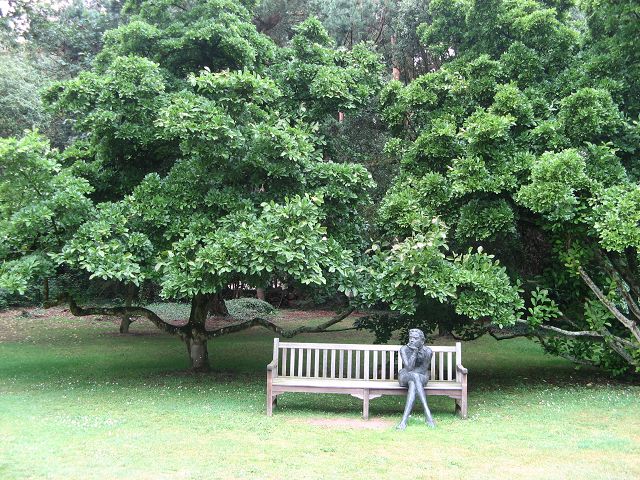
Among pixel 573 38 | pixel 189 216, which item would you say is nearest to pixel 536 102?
pixel 573 38

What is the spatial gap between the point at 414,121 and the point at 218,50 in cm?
379

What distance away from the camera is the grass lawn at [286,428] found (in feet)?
17.3

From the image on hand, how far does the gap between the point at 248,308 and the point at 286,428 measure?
52.2ft

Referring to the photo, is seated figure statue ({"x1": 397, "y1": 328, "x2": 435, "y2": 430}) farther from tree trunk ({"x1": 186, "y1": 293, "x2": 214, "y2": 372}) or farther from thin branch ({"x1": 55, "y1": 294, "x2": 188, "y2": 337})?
thin branch ({"x1": 55, "y1": 294, "x2": 188, "y2": 337})

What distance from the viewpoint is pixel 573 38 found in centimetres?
1044

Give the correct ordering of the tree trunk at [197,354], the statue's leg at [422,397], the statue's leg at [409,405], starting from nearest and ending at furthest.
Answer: the statue's leg at [409,405], the statue's leg at [422,397], the tree trunk at [197,354]

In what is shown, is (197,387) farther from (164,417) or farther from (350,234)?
(350,234)

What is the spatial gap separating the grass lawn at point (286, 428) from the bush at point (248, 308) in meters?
9.46

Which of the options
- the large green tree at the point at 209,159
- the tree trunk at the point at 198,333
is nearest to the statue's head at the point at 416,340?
the large green tree at the point at 209,159

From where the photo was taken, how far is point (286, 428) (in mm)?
6824

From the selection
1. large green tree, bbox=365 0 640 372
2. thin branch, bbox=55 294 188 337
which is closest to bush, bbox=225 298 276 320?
thin branch, bbox=55 294 188 337

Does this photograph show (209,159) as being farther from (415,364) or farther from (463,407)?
(463,407)

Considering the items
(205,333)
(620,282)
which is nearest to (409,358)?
(620,282)

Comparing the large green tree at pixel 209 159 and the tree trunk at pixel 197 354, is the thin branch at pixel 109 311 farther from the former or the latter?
the tree trunk at pixel 197 354
